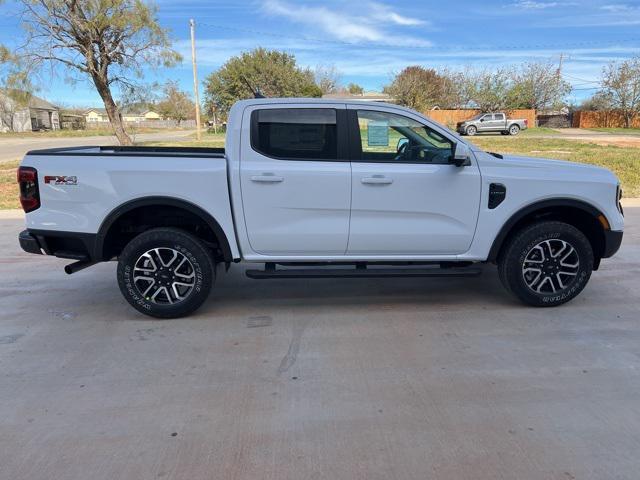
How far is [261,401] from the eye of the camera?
11.1 ft

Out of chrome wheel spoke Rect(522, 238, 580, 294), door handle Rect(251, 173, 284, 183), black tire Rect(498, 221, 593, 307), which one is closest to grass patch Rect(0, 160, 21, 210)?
door handle Rect(251, 173, 284, 183)

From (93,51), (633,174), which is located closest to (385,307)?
(633,174)

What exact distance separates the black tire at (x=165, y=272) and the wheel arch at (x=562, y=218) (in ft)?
8.48

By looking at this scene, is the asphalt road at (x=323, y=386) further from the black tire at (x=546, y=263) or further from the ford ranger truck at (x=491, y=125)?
the ford ranger truck at (x=491, y=125)

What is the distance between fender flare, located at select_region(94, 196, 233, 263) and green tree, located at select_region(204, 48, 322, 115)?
4501 cm

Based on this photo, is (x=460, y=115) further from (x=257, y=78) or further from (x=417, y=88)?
(x=257, y=78)

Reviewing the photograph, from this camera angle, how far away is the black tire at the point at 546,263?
15.8 ft

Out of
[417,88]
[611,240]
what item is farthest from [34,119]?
[611,240]

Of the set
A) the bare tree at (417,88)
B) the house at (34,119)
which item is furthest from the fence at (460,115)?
the house at (34,119)

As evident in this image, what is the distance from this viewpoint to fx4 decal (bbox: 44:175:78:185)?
446cm

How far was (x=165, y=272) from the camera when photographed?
4.67m

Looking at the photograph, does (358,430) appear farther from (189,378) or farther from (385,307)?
(385,307)

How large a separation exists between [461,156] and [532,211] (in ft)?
2.73

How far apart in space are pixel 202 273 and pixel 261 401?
5.27 ft
